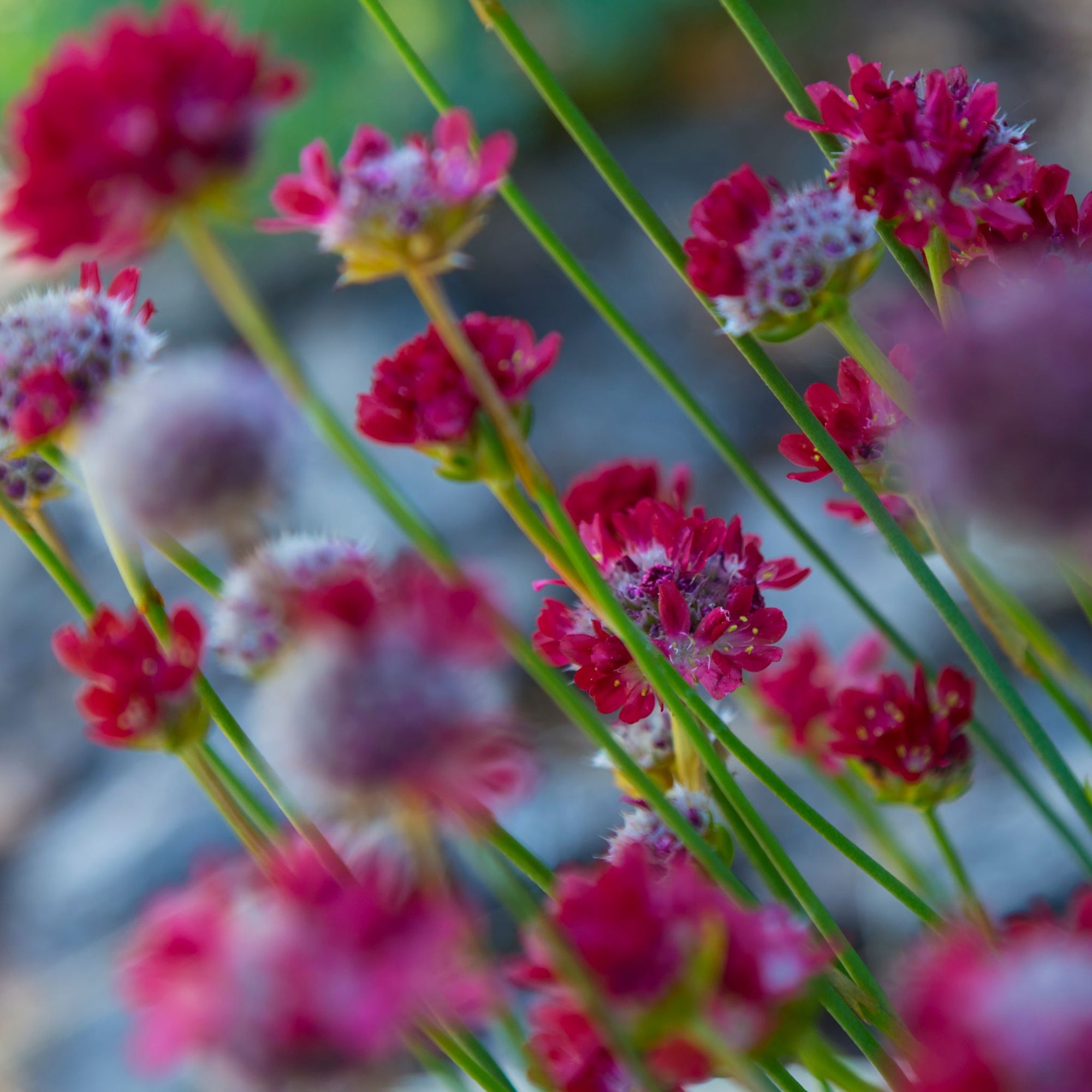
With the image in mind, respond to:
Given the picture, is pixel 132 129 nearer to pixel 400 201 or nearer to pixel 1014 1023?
pixel 400 201

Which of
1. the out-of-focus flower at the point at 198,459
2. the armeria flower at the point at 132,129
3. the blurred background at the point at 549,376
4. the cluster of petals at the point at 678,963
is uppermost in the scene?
the armeria flower at the point at 132,129

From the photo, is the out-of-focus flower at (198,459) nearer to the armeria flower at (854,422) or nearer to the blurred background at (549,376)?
the blurred background at (549,376)

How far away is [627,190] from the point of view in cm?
26

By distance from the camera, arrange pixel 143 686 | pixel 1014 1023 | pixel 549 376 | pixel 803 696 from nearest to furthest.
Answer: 1. pixel 1014 1023
2. pixel 143 686
3. pixel 803 696
4. pixel 549 376

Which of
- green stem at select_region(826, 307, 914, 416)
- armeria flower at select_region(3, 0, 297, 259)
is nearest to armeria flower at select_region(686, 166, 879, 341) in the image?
green stem at select_region(826, 307, 914, 416)

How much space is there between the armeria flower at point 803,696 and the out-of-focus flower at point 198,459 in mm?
246

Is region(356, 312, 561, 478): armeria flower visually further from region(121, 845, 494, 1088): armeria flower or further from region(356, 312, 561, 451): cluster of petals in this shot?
region(121, 845, 494, 1088): armeria flower

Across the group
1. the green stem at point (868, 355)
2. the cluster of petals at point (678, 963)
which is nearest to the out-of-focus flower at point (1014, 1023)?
the cluster of petals at point (678, 963)

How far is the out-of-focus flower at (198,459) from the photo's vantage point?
16cm

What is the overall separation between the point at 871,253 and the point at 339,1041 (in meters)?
0.19

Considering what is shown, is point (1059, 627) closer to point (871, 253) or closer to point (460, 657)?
point (871, 253)

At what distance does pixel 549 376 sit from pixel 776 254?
1455 millimetres

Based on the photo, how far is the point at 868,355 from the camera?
240 millimetres

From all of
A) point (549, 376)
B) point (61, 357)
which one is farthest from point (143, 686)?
point (549, 376)
